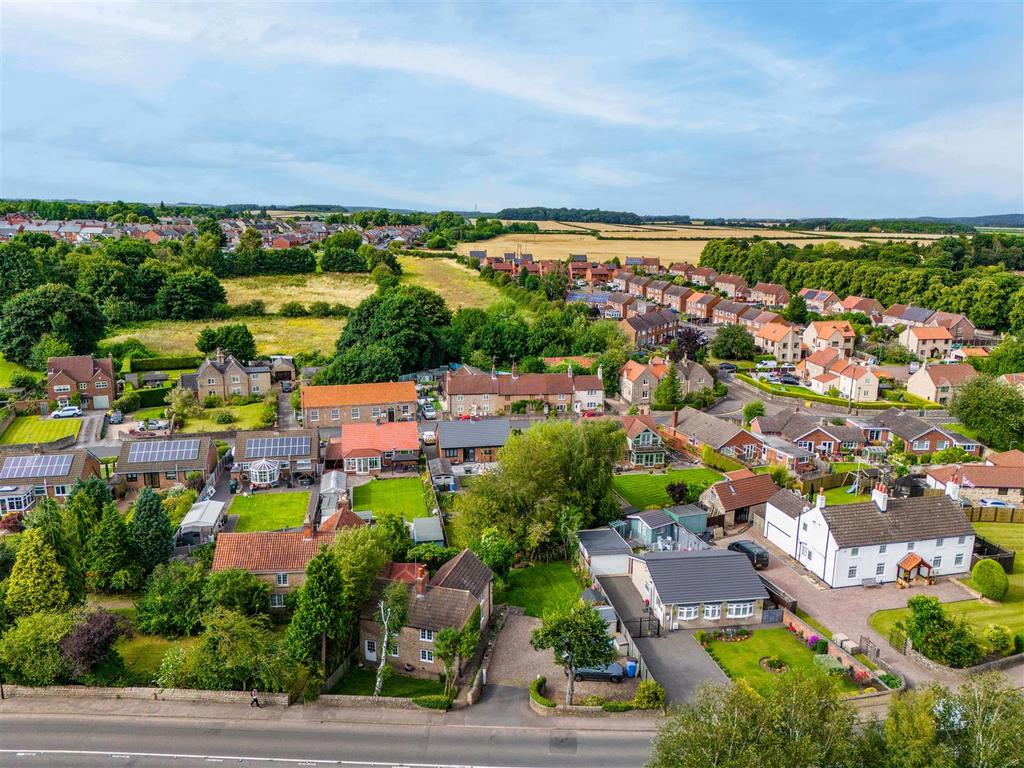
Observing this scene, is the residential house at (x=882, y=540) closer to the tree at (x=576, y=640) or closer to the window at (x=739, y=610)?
the window at (x=739, y=610)

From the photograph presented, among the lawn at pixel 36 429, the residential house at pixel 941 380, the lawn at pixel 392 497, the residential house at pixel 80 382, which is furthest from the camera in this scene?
the residential house at pixel 941 380

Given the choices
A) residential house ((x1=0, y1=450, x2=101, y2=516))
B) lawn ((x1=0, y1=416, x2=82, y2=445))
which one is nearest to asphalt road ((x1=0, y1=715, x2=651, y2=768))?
residential house ((x1=0, y1=450, x2=101, y2=516))

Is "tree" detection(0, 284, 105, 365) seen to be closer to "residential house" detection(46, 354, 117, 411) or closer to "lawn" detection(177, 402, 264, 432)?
"residential house" detection(46, 354, 117, 411)

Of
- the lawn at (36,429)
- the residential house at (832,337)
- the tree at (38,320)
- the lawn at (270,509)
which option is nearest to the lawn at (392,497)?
the lawn at (270,509)

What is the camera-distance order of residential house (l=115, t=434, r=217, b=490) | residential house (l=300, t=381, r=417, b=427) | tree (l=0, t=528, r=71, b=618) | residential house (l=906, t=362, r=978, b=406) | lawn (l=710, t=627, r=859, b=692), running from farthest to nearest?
residential house (l=906, t=362, r=978, b=406) < residential house (l=300, t=381, r=417, b=427) < residential house (l=115, t=434, r=217, b=490) < tree (l=0, t=528, r=71, b=618) < lawn (l=710, t=627, r=859, b=692)

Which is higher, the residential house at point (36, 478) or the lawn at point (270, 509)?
the residential house at point (36, 478)

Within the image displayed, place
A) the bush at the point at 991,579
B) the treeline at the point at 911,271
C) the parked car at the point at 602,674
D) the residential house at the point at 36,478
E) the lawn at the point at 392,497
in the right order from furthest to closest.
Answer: the treeline at the point at 911,271 < the lawn at the point at 392,497 < the residential house at the point at 36,478 < the bush at the point at 991,579 < the parked car at the point at 602,674
